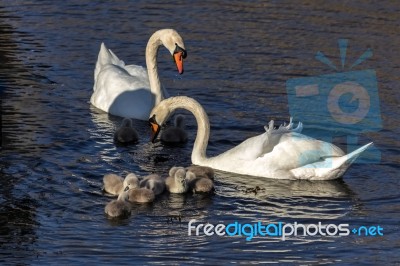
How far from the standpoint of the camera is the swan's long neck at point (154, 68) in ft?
59.9

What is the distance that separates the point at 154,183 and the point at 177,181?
0.27 meters

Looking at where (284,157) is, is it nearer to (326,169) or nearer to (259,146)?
(259,146)

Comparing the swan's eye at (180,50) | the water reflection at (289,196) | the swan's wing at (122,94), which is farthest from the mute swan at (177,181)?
the swan's wing at (122,94)

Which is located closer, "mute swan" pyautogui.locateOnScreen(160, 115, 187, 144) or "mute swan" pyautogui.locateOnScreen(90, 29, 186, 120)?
"mute swan" pyautogui.locateOnScreen(160, 115, 187, 144)

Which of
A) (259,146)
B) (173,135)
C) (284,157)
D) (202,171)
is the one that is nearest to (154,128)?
(173,135)

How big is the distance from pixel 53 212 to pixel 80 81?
6.59m

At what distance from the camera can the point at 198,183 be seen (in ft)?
46.4

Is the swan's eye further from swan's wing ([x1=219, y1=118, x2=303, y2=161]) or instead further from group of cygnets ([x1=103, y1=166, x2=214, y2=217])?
group of cygnets ([x1=103, y1=166, x2=214, y2=217])

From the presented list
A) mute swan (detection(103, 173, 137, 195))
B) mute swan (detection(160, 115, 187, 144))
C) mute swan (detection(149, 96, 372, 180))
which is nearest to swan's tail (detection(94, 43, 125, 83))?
mute swan (detection(160, 115, 187, 144))

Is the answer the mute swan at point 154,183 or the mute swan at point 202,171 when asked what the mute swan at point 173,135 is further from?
the mute swan at point 154,183

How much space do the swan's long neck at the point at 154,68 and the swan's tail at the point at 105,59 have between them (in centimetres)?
92

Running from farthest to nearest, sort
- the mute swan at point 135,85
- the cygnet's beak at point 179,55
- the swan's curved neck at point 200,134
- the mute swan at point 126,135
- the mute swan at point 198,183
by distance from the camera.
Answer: the mute swan at point 135,85, the cygnet's beak at point 179,55, the mute swan at point 126,135, the swan's curved neck at point 200,134, the mute swan at point 198,183

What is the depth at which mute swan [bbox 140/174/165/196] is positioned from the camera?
1395cm

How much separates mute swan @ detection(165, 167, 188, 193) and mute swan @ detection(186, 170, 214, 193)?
10cm
